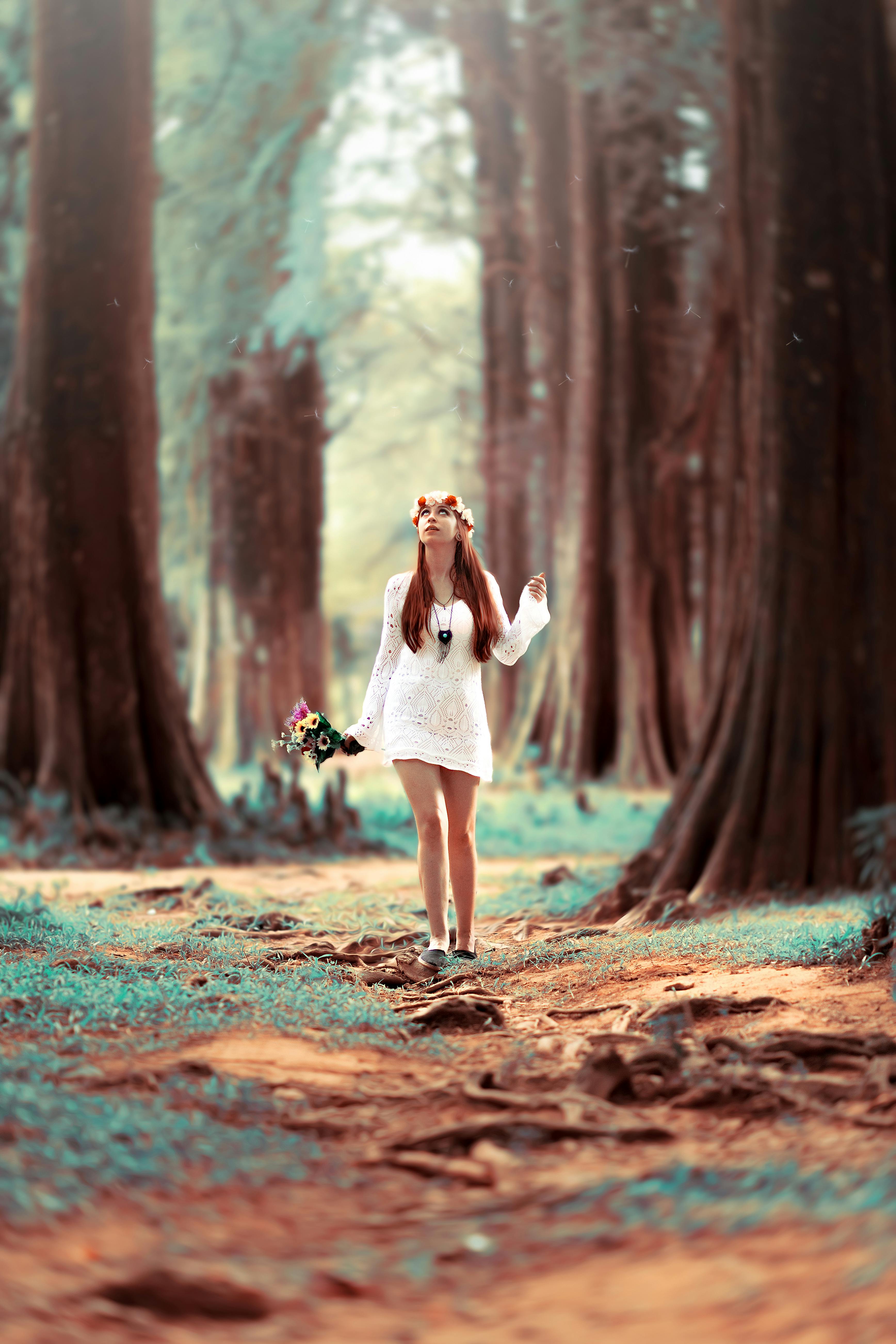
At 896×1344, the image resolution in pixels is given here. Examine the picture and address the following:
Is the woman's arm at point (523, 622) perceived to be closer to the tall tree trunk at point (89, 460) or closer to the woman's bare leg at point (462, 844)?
the woman's bare leg at point (462, 844)

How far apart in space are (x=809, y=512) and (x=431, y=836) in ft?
9.10

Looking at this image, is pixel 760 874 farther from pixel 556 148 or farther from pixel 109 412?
pixel 556 148

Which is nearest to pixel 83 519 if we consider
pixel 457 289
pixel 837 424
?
pixel 837 424

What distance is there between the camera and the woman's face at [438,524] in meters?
5.00

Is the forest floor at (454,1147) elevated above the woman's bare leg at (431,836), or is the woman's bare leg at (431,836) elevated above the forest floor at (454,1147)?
the woman's bare leg at (431,836)

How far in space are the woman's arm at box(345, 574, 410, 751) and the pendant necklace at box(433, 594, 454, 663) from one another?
16 cm

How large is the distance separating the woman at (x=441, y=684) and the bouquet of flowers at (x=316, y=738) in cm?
7

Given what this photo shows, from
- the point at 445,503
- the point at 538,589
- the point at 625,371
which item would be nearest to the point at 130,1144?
the point at 538,589

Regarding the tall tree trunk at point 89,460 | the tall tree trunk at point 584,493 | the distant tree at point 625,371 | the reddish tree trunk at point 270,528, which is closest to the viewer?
the tall tree trunk at point 89,460

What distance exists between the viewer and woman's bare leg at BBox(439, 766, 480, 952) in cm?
511

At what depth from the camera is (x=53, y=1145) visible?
2.76 metres

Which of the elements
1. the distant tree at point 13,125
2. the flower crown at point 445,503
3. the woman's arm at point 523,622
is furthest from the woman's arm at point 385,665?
the distant tree at point 13,125

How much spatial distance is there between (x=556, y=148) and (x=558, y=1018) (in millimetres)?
13735

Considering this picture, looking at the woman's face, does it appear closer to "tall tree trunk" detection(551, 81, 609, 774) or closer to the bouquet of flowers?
the bouquet of flowers
